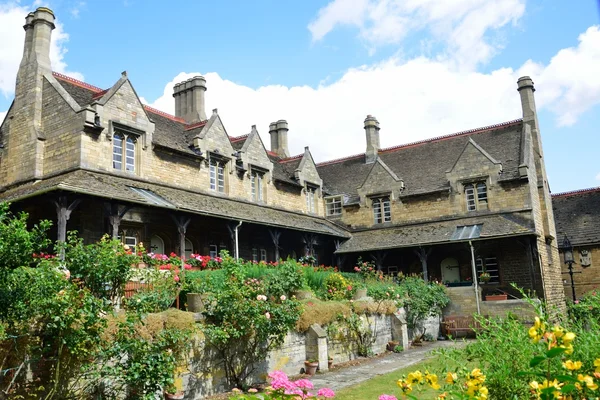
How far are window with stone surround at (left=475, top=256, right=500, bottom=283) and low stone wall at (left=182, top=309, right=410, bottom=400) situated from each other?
9720 mm

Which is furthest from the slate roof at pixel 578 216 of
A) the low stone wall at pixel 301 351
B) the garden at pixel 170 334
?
the garden at pixel 170 334

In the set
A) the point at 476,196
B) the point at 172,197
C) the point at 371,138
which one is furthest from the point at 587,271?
the point at 172,197

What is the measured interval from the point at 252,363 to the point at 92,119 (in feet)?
36.6

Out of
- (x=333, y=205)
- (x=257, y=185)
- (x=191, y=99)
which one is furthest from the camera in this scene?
(x=333, y=205)

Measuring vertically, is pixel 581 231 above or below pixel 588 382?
above

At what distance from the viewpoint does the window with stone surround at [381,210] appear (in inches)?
1184

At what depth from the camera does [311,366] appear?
13.1 m

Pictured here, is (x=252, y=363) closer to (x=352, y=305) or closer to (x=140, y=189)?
(x=352, y=305)

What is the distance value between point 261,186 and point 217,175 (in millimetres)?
3360

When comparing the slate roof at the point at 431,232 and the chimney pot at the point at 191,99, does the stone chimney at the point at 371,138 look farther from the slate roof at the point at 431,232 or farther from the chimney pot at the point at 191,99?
the chimney pot at the point at 191,99

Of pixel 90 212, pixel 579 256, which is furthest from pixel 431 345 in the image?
pixel 579 256

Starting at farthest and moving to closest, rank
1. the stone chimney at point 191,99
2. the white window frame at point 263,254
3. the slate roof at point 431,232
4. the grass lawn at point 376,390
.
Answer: the stone chimney at point 191,99
the white window frame at point 263,254
the slate roof at point 431,232
the grass lawn at point 376,390

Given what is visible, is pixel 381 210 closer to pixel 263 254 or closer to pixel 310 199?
pixel 310 199

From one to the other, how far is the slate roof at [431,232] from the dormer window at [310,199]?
296 centimetres
